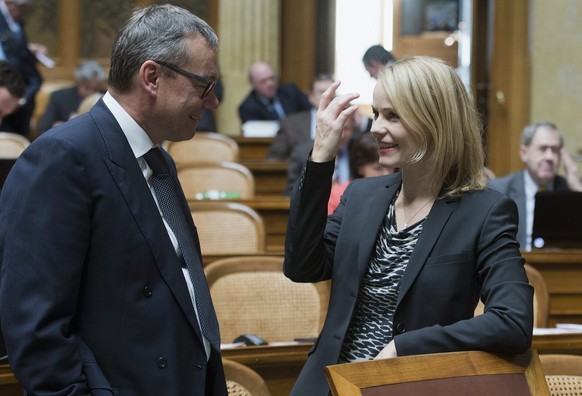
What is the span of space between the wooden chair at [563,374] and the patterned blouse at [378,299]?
65 cm

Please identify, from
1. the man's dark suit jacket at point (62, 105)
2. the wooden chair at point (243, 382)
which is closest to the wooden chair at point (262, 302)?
the wooden chair at point (243, 382)

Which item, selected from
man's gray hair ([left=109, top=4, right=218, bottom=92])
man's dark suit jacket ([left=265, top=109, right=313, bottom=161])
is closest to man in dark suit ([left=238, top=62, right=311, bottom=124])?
man's dark suit jacket ([left=265, top=109, right=313, bottom=161])

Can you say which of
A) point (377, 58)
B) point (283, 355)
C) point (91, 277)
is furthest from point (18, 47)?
point (91, 277)

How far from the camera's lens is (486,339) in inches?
77.2

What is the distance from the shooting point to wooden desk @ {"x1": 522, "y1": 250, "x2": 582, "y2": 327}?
4.55 metres

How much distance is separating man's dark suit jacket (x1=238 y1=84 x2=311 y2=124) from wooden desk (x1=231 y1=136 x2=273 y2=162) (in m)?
1.18

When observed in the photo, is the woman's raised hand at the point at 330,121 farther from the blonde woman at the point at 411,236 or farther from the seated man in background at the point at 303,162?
the seated man in background at the point at 303,162

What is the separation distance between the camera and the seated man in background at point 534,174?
554cm

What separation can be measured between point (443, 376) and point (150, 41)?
0.84 meters

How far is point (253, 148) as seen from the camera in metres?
8.74

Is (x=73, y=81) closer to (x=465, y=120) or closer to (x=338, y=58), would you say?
(x=338, y=58)

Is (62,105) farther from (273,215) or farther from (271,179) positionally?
(273,215)

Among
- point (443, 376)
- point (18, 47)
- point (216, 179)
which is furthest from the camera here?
point (18, 47)

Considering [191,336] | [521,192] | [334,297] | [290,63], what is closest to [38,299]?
[191,336]
